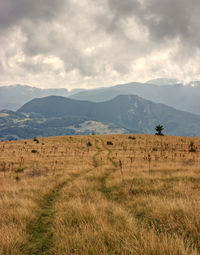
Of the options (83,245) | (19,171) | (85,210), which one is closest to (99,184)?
(85,210)

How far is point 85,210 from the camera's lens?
5152 mm

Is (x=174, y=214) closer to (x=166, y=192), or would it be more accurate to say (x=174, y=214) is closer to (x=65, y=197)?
(x=166, y=192)

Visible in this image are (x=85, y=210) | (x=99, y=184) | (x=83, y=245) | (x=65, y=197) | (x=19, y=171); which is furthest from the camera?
(x=19, y=171)

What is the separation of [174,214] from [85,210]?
2.75 meters

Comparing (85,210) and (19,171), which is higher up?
(85,210)

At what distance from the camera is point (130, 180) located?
31.6 ft

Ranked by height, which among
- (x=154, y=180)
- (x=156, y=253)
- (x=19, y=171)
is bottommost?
(x=19, y=171)

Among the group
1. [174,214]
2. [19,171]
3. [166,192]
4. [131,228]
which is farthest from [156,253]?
[19,171]

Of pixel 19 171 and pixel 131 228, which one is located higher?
pixel 131 228

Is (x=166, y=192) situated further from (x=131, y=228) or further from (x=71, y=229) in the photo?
(x=71, y=229)

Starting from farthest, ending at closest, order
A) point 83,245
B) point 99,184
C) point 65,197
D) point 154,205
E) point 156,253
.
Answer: point 99,184, point 65,197, point 154,205, point 83,245, point 156,253

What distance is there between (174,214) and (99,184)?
5.18 metres

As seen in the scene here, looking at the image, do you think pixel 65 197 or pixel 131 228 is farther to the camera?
pixel 65 197

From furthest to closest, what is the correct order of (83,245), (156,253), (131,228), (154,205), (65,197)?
(65,197) → (154,205) → (131,228) → (83,245) → (156,253)
